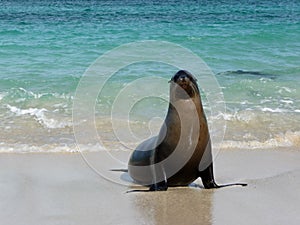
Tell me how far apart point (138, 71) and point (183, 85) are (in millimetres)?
8338

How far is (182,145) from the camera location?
5.15 m

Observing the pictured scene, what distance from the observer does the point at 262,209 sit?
15.9 ft

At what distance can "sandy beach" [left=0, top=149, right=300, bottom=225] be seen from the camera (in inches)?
183

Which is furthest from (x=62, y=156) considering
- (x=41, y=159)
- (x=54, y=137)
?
(x=54, y=137)

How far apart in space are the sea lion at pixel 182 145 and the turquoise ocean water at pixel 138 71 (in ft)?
6.33

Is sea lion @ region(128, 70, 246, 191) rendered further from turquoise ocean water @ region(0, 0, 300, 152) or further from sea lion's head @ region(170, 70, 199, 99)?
turquoise ocean water @ region(0, 0, 300, 152)

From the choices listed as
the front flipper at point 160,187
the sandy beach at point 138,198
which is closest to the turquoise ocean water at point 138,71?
the sandy beach at point 138,198

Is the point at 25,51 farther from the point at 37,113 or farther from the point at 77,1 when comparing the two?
the point at 77,1

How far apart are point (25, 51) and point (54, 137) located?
966 centimetres

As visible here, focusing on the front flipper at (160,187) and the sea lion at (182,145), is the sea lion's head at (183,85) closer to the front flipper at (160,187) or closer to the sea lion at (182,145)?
the sea lion at (182,145)

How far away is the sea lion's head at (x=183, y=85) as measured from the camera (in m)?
5.00

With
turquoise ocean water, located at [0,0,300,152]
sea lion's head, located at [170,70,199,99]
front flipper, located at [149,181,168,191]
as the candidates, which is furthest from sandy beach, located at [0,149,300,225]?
turquoise ocean water, located at [0,0,300,152]

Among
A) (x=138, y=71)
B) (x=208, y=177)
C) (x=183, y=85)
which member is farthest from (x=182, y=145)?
(x=138, y=71)

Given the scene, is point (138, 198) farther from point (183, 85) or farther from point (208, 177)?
point (183, 85)
